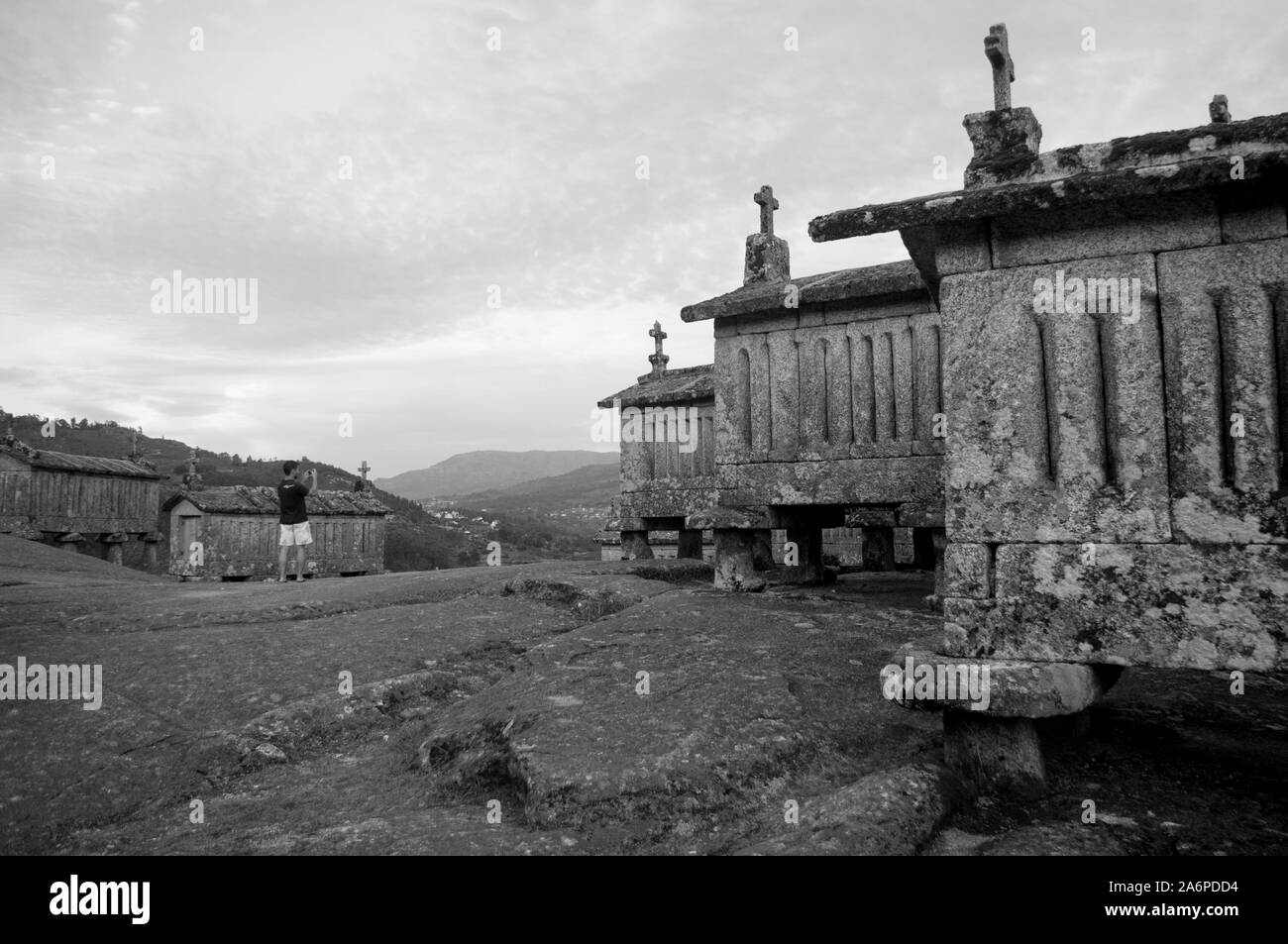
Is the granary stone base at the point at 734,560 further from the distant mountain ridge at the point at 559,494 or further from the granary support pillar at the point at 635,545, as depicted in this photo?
the distant mountain ridge at the point at 559,494

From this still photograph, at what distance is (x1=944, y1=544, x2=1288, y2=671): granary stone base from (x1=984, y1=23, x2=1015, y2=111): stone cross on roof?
2346 mm

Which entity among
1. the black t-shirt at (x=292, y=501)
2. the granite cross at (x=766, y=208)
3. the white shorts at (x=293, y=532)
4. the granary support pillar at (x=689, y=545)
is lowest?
the granary support pillar at (x=689, y=545)

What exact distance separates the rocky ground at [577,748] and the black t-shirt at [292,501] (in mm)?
4630

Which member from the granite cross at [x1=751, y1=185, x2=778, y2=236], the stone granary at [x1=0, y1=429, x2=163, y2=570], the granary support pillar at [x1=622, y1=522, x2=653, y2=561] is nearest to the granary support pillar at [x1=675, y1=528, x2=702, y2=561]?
the granary support pillar at [x1=622, y1=522, x2=653, y2=561]

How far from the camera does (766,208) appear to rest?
880cm

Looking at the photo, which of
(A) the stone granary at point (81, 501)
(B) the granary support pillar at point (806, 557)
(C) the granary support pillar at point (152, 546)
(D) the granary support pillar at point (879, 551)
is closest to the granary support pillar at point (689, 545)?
(D) the granary support pillar at point (879, 551)

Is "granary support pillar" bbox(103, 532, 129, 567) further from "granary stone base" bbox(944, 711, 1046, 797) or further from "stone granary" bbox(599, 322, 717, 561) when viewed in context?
"granary stone base" bbox(944, 711, 1046, 797)

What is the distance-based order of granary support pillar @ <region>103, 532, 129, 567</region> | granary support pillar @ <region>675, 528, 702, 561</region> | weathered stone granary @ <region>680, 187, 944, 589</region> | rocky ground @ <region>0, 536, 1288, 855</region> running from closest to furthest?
rocky ground @ <region>0, 536, 1288, 855</region>, weathered stone granary @ <region>680, 187, 944, 589</region>, granary support pillar @ <region>675, 528, 702, 561</region>, granary support pillar @ <region>103, 532, 129, 567</region>

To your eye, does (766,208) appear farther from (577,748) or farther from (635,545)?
(577,748)

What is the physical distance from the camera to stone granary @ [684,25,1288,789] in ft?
10.7

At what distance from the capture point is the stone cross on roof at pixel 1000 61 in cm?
412

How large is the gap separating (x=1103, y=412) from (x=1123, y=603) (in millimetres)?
847

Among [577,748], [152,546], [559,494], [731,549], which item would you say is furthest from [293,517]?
[559,494]
